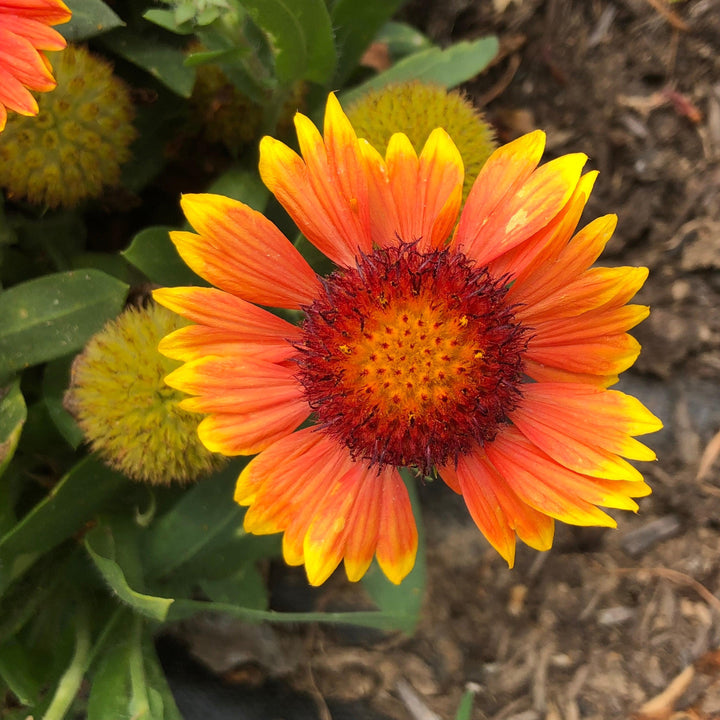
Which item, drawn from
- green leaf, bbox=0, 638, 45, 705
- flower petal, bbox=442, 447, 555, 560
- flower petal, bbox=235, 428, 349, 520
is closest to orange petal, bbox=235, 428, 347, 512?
flower petal, bbox=235, 428, 349, 520

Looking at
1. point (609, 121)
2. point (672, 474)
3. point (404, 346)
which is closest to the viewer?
point (404, 346)

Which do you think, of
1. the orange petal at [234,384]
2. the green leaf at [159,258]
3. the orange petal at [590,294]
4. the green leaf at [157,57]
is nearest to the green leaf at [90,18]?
the green leaf at [157,57]

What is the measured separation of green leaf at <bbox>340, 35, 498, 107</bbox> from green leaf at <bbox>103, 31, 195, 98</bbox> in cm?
36

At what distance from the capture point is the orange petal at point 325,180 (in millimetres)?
1155

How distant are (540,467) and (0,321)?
1.02 metres

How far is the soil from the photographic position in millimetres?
1841

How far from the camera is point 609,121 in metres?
2.07

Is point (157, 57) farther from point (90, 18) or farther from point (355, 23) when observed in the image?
point (355, 23)

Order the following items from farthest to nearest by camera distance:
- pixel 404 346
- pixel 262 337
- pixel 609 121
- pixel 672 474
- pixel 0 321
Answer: pixel 609 121
pixel 672 474
pixel 0 321
pixel 262 337
pixel 404 346

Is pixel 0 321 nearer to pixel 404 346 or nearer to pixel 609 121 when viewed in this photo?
pixel 404 346

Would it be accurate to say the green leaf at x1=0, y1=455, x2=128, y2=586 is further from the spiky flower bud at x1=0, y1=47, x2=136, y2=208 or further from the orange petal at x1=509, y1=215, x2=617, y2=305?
the orange petal at x1=509, y1=215, x2=617, y2=305

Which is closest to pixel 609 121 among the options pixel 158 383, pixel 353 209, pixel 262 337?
pixel 353 209

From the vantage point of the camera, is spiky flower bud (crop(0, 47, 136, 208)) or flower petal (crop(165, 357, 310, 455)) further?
spiky flower bud (crop(0, 47, 136, 208))

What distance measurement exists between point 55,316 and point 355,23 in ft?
2.95
